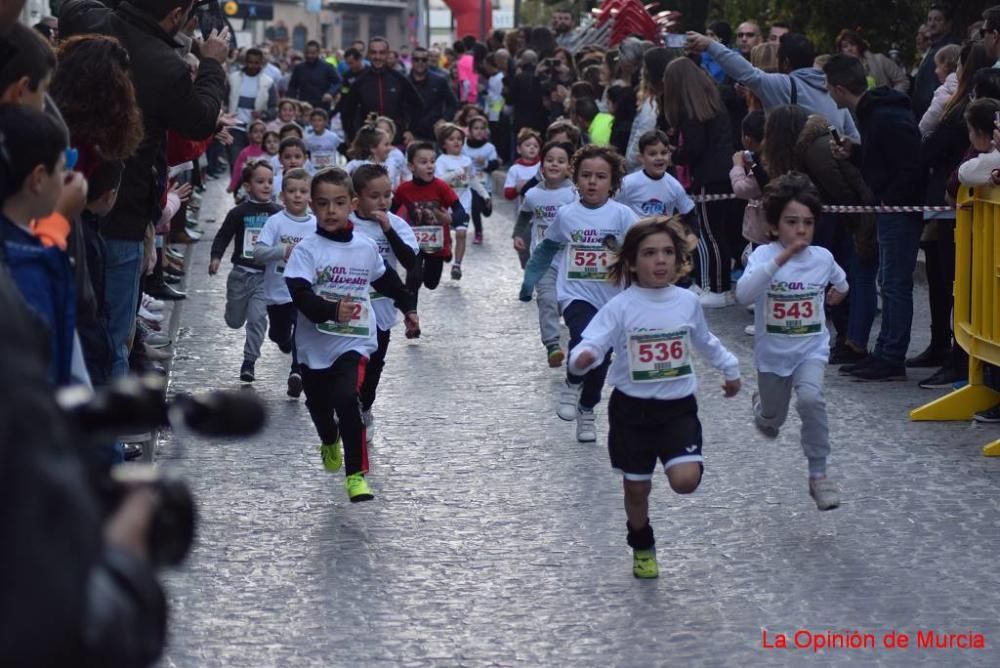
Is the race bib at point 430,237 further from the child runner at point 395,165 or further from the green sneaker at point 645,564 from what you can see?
the green sneaker at point 645,564

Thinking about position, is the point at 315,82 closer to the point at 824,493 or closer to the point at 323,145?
the point at 323,145

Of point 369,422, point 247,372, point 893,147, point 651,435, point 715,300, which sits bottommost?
point 715,300

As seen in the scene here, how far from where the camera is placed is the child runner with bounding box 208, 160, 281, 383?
36.0 ft

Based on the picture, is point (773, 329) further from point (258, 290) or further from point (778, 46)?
point (778, 46)

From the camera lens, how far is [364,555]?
21.9 ft

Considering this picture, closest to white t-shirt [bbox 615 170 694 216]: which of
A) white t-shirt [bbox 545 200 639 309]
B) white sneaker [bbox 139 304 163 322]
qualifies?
white t-shirt [bbox 545 200 639 309]

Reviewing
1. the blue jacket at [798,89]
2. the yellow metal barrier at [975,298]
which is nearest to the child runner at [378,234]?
the yellow metal barrier at [975,298]

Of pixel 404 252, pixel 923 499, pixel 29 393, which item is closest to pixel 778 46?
pixel 404 252

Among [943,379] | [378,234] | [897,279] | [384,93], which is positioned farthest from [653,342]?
[384,93]

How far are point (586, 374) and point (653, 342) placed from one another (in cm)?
245

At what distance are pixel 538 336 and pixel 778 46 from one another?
10.1 feet

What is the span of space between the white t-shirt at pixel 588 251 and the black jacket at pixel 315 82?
1762cm

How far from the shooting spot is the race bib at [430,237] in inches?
476

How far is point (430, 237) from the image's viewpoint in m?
12.2
